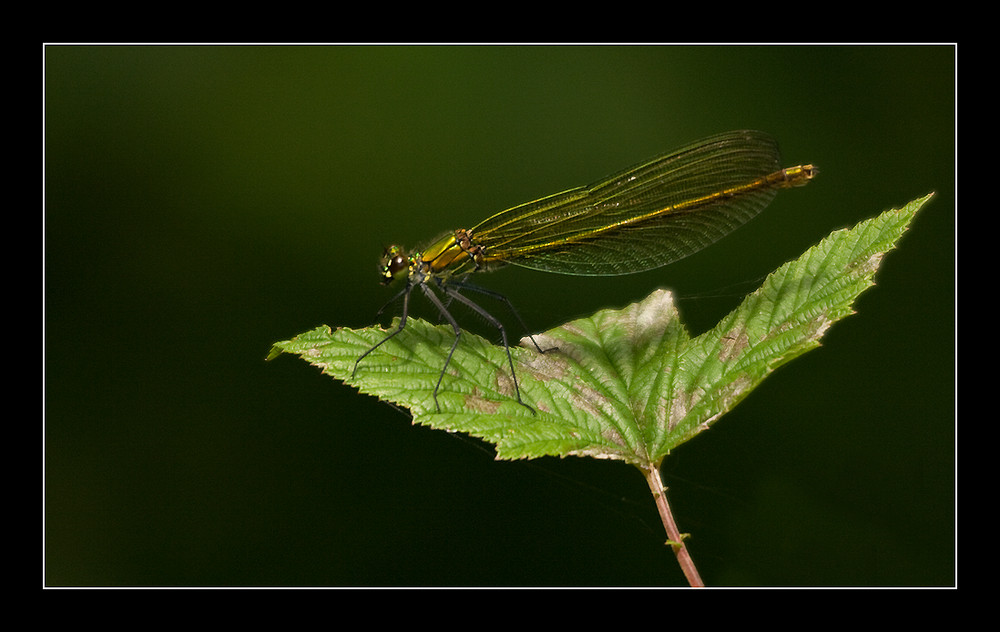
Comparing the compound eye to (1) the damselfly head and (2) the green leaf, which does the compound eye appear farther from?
(2) the green leaf

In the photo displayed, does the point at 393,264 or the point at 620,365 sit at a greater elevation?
the point at 393,264

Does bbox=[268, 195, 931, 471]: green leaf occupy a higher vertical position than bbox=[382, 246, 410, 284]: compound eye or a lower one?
lower

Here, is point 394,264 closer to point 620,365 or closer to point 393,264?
point 393,264

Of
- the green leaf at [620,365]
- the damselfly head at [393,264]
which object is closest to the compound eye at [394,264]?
the damselfly head at [393,264]

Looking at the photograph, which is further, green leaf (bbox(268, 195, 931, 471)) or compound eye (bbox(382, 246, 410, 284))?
compound eye (bbox(382, 246, 410, 284))

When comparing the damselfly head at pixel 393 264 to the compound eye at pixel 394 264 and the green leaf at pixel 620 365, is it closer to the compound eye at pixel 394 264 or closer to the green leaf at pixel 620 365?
the compound eye at pixel 394 264

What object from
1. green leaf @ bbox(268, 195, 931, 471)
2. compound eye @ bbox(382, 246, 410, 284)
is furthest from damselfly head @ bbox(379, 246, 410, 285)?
green leaf @ bbox(268, 195, 931, 471)

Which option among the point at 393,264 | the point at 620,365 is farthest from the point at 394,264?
the point at 620,365

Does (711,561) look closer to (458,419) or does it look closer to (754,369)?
(754,369)
